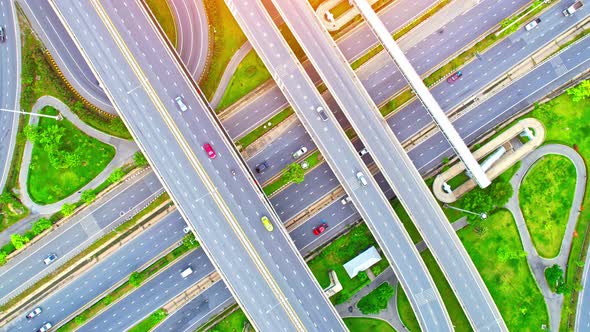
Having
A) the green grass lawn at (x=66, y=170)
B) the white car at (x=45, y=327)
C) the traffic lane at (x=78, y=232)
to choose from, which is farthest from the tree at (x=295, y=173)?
the white car at (x=45, y=327)

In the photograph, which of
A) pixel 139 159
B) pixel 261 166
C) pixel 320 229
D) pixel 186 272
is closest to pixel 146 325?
pixel 186 272

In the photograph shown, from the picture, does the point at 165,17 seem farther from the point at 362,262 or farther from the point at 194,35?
the point at 362,262

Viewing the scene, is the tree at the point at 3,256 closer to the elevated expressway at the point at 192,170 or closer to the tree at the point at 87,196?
the tree at the point at 87,196

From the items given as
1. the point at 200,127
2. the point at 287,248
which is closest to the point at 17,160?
the point at 200,127

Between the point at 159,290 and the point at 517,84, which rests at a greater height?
the point at 159,290

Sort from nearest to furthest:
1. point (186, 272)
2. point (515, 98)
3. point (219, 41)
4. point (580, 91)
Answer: point (186, 272) < point (580, 91) < point (219, 41) < point (515, 98)

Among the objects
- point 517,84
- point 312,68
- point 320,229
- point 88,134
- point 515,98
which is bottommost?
point 320,229
